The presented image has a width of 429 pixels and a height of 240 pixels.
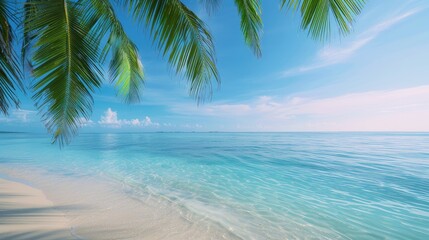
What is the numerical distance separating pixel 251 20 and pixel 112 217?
13.3ft

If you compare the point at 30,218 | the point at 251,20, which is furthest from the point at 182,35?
the point at 30,218

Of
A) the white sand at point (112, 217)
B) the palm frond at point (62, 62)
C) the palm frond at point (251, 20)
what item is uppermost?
the palm frond at point (251, 20)

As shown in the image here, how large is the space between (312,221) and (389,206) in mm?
2769

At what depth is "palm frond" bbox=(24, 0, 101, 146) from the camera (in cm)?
196

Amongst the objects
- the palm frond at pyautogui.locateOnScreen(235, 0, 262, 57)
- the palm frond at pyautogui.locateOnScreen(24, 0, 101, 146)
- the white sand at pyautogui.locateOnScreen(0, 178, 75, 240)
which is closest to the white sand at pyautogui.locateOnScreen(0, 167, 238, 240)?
the white sand at pyautogui.locateOnScreen(0, 178, 75, 240)

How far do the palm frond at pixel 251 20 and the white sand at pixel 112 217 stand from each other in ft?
9.96

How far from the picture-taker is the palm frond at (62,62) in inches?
77.2

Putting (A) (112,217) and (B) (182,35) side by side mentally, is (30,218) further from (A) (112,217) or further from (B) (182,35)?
(B) (182,35)

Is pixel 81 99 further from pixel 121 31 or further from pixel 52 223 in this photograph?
pixel 52 223

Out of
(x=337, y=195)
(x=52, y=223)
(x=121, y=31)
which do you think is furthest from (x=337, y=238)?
(x=121, y=31)

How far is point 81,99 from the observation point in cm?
224

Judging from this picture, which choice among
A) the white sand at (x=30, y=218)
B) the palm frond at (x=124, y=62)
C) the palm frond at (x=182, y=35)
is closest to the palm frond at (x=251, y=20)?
the palm frond at (x=182, y=35)

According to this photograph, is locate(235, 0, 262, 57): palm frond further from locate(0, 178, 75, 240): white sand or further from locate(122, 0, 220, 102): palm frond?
locate(0, 178, 75, 240): white sand

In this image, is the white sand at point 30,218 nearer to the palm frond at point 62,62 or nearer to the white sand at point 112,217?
the white sand at point 112,217
